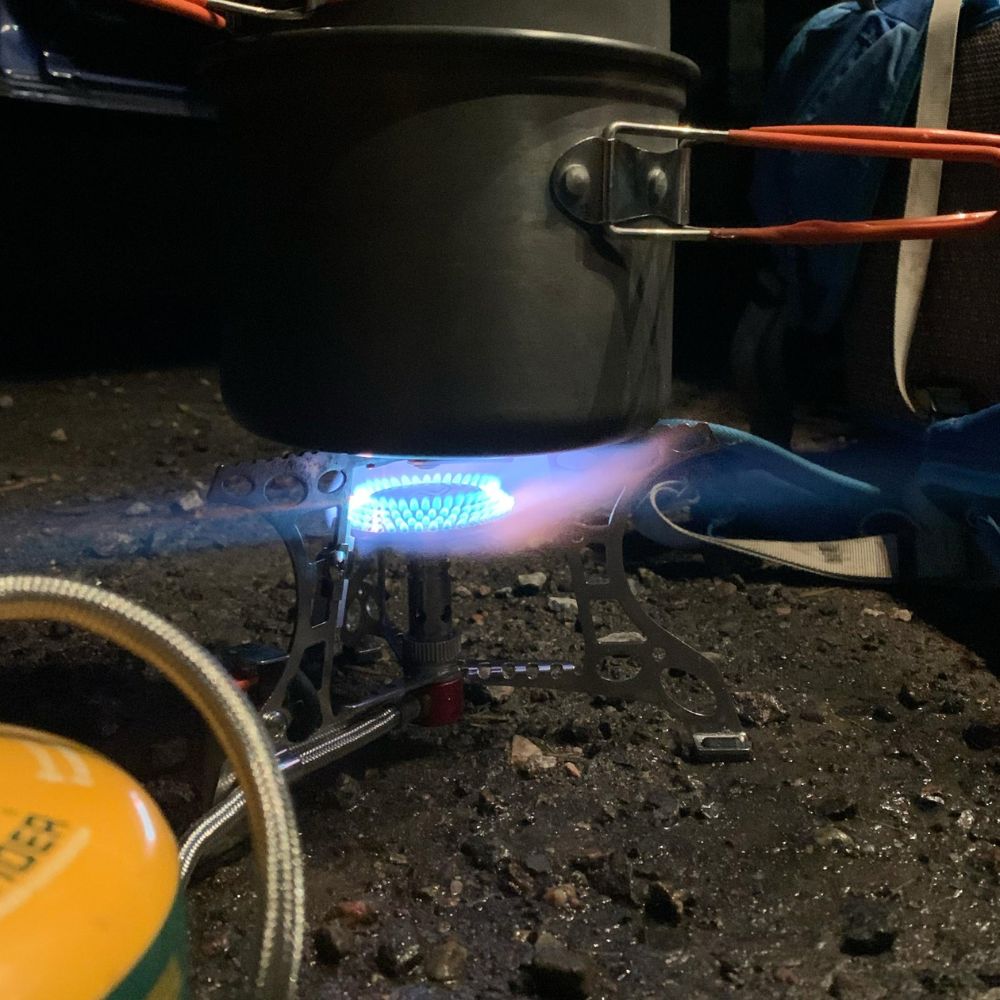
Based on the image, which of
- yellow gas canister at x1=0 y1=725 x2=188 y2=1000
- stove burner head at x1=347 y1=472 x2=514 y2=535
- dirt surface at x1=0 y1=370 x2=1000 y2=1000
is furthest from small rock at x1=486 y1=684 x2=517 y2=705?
yellow gas canister at x1=0 y1=725 x2=188 y2=1000

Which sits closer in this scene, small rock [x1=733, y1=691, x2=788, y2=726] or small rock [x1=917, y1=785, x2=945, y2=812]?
small rock [x1=917, y1=785, x2=945, y2=812]

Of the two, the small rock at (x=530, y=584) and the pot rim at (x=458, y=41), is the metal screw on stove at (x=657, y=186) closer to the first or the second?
the pot rim at (x=458, y=41)

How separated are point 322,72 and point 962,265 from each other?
0.96 meters

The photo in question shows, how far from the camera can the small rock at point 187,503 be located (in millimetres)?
1737

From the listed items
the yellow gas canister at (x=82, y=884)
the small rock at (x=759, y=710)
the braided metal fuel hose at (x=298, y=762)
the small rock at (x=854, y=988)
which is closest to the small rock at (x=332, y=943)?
the braided metal fuel hose at (x=298, y=762)

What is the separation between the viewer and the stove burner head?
933 millimetres

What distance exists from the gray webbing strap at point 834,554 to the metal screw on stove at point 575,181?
0.74m

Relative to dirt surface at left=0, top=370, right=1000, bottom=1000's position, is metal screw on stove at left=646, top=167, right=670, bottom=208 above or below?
above

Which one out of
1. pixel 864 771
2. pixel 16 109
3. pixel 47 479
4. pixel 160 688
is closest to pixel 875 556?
pixel 864 771

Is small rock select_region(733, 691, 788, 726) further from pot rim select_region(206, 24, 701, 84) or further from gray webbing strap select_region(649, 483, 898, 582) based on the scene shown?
pot rim select_region(206, 24, 701, 84)

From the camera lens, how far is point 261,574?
1.52 meters

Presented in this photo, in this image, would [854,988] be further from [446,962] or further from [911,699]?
[911,699]

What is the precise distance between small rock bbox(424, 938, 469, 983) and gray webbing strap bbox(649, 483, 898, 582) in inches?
31.5

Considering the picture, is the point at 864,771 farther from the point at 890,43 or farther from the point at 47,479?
the point at 47,479
